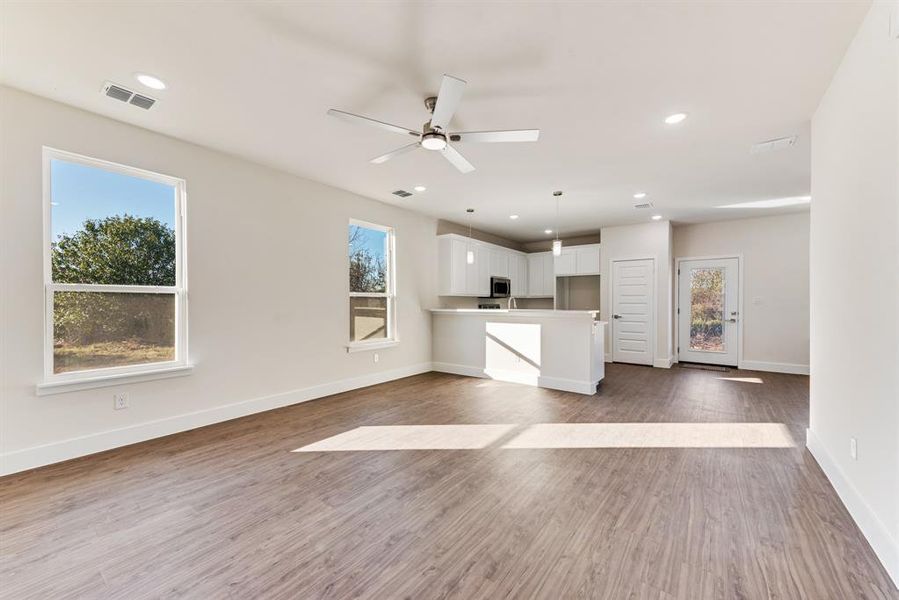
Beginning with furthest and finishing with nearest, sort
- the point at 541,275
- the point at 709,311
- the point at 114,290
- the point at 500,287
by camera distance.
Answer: the point at 541,275, the point at 500,287, the point at 709,311, the point at 114,290

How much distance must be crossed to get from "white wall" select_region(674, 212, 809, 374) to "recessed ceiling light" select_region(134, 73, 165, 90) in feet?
27.0

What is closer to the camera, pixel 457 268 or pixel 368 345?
pixel 368 345

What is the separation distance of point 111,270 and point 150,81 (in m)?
1.60

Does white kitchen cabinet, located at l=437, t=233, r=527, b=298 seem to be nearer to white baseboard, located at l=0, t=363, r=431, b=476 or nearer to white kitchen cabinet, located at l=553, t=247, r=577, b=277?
white kitchen cabinet, located at l=553, t=247, r=577, b=277

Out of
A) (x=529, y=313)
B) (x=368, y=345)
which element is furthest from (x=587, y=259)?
(x=368, y=345)

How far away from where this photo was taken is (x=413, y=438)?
340cm

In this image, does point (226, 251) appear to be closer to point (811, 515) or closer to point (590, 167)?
point (590, 167)

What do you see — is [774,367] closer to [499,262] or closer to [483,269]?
[499,262]

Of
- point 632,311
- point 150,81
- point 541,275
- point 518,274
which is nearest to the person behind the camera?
point 150,81

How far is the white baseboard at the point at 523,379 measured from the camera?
16.4 ft

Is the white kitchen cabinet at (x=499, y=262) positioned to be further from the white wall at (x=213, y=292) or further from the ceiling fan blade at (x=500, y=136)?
the ceiling fan blade at (x=500, y=136)

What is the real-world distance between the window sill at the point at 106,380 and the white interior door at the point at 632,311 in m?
6.95

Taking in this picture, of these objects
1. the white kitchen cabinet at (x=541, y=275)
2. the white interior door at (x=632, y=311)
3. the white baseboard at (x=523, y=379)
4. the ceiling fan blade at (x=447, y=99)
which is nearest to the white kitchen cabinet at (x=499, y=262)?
the white kitchen cabinet at (x=541, y=275)

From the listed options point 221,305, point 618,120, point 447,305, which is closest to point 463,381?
point 447,305
